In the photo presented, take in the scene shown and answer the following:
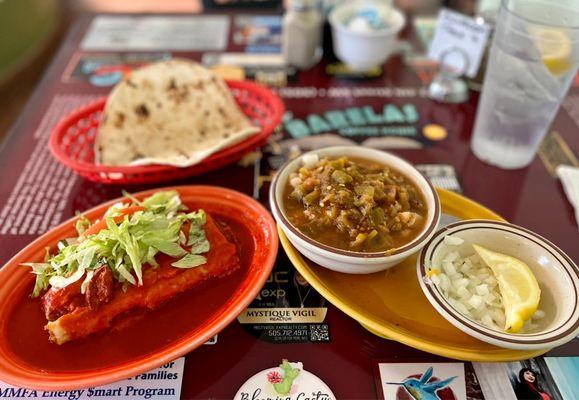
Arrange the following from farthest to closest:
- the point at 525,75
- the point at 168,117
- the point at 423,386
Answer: the point at 168,117 → the point at 525,75 → the point at 423,386

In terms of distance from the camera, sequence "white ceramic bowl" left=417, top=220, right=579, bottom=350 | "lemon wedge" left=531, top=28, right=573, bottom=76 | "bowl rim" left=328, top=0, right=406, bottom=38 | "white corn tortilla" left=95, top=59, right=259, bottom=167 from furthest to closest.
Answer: "bowl rim" left=328, top=0, right=406, bottom=38
"white corn tortilla" left=95, top=59, right=259, bottom=167
"lemon wedge" left=531, top=28, right=573, bottom=76
"white ceramic bowl" left=417, top=220, right=579, bottom=350

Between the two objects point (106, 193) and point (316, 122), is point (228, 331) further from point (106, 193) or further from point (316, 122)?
point (316, 122)

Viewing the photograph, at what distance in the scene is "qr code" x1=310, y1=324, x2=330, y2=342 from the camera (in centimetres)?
139

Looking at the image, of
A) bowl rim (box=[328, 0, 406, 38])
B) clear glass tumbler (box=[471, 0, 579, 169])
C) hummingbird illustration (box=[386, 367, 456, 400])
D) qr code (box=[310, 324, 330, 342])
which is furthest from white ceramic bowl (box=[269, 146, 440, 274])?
bowl rim (box=[328, 0, 406, 38])

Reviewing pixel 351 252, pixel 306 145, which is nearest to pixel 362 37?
pixel 306 145

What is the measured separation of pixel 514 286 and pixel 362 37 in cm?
152

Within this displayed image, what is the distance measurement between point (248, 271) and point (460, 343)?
64 cm

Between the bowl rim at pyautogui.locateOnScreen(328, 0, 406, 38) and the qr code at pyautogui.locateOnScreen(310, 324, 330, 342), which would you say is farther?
the bowl rim at pyautogui.locateOnScreen(328, 0, 406, 38)

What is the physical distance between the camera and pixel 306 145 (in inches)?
83.0

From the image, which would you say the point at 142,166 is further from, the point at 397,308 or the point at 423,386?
the point at 423,386

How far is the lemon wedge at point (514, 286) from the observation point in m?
1.24

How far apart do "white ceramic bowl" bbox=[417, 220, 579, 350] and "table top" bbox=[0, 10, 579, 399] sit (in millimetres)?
202

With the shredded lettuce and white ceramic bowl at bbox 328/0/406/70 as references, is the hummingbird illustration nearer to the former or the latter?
the shredded lettuce

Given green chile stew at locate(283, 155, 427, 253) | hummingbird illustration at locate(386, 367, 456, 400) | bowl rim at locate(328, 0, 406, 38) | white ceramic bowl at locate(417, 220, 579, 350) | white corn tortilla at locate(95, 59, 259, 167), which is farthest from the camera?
bowl rim at locate(328, 0, 406, 38)
